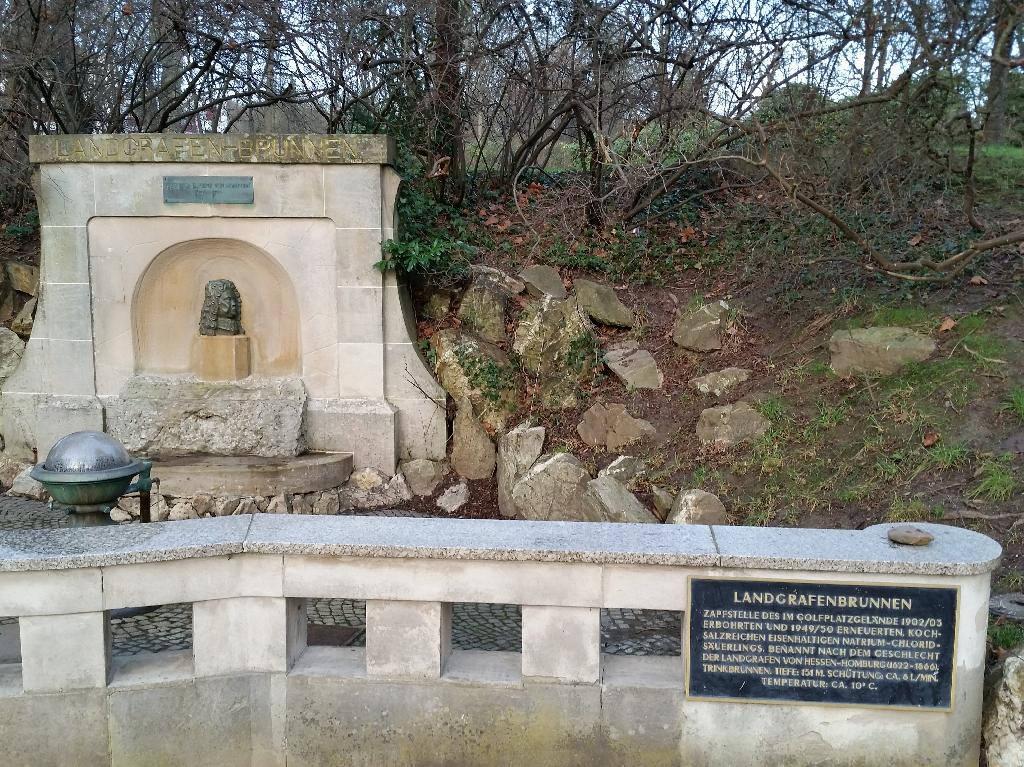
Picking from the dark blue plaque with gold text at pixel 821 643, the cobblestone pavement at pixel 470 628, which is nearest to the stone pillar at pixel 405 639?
the dark blue plaque with gold text at pixel 821 643

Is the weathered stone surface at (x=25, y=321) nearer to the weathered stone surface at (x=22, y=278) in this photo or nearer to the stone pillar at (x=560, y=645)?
the weathered stone surface at (x=22, y=278)

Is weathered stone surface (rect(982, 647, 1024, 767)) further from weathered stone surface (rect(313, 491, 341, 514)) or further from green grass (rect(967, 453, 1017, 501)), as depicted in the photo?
weathered stone surface (rect(313, 491, 341, 514))

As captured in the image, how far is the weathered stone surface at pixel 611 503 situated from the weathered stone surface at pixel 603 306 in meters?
2.48

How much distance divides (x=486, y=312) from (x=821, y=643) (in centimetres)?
662

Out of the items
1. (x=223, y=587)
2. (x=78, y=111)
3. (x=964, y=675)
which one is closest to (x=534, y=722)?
(x=223, y=587)

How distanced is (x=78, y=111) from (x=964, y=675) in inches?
493

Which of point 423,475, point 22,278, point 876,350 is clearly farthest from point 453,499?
point 22,278

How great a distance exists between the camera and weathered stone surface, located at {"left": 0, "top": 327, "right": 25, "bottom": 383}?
9984 millimetres

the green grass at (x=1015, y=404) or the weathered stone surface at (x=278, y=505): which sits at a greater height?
the green grass at (x=1015, y=404)

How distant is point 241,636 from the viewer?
3.83m

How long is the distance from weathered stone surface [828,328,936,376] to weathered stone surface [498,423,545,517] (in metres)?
2.87

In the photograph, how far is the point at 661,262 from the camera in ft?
35.0

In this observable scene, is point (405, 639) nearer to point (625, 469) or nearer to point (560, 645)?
point (560, 645)

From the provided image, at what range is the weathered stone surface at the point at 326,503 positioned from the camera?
884cm
